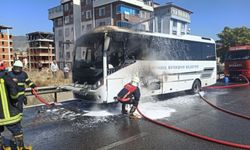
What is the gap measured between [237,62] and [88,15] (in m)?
33.1

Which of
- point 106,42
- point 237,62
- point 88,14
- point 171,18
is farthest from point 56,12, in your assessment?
point 106,42

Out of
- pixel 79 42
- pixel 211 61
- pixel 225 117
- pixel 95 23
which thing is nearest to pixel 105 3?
pixel 95 23

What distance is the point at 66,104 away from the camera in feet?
32.6

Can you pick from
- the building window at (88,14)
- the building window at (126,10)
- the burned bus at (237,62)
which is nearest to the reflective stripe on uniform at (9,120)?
the burned bus at (237,62)

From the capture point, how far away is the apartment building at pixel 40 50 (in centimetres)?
7781

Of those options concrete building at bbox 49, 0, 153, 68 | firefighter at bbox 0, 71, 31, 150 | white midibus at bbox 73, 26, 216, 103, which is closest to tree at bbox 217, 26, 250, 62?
concrete building at bbox 49, 0, 153, 68

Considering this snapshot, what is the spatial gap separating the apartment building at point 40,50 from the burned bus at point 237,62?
6784 centimetres

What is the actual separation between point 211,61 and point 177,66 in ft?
12.2

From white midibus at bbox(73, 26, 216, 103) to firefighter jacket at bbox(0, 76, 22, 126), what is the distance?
3.75 m

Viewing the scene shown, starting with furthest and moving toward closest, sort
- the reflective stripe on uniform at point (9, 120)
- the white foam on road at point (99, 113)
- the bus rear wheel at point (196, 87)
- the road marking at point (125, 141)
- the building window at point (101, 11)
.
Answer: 1. the building window at point (101, 11)
2. the bus rear wheel at point (196, 87)
3. the white foam on road at point (99, 113)
4. the road marking at point (125, 141)
5. the reflective stripe on uniform at point (9, 120)

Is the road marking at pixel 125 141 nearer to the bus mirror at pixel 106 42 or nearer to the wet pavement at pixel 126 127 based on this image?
the wet pavement at pixel 126 127

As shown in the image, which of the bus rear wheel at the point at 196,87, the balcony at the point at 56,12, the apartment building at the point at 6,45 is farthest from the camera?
the apartment building at the point at 6,45

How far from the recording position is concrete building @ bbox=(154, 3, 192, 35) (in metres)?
51.3

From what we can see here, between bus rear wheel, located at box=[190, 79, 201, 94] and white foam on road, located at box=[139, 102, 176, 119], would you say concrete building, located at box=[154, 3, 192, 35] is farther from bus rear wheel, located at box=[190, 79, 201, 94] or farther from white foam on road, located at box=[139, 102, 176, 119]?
white foam on road, located at box=[139, 102, 176, 119]
